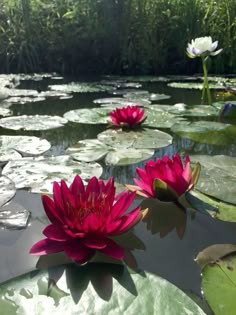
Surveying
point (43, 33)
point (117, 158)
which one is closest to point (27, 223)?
point (117, 158)

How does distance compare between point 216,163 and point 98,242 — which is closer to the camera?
point 98,242

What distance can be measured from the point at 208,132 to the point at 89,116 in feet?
2.51

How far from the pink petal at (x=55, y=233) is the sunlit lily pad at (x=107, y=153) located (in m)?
0.67

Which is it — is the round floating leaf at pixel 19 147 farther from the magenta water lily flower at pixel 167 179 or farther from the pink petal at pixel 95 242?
the pink petal at pixel 95 242

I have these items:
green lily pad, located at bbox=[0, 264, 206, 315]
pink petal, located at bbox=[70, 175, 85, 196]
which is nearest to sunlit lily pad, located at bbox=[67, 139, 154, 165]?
pink petal, located at bbox=[70, 175, 85, 196]

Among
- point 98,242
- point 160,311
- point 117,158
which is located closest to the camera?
point 160,311

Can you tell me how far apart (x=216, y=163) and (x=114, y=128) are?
80cm

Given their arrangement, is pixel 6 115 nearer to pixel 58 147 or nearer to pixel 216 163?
pixel 58 147

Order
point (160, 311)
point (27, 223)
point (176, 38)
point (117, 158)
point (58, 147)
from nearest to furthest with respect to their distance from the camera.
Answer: point (160, 311) < point (27, 223) < point (117, 158) < point (58, 147) < point (176, 38)

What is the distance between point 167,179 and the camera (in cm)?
109

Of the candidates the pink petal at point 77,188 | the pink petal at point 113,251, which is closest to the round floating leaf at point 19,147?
the pink petal at point 77,188

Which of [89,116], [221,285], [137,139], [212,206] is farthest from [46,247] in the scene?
[89,116]

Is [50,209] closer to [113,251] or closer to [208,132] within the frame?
[113,251]

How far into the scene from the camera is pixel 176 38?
559 centimetres
